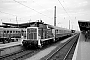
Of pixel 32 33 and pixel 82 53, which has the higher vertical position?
pixel 32 33

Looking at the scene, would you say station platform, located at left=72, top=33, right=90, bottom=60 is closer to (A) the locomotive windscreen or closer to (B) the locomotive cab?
(B) the locomotive cab

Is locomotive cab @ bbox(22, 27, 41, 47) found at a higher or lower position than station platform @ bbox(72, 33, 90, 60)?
higher

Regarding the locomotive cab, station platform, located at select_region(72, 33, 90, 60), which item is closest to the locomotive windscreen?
the locomotive cab

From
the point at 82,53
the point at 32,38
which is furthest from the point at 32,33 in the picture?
the point at 82,53

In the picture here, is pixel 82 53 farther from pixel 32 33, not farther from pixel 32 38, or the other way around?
pixel 32 33

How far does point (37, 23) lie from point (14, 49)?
14.1 feet

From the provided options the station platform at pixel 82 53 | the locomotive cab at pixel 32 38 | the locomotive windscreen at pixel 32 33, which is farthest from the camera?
the locomotive windscreen at pixel 32 33

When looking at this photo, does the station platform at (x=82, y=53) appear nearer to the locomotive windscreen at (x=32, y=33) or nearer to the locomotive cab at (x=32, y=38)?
the locomotive cab at (x=32, y=38)

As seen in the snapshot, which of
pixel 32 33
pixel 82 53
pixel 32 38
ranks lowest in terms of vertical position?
pixel 82 53

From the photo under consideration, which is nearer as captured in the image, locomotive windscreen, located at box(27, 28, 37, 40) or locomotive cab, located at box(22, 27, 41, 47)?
locomotive cab, located at box(22, 27, 41, 47)

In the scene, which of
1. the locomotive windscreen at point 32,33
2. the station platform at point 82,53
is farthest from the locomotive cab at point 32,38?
the station platform at point 82,53

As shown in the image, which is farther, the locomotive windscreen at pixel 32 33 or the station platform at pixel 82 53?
the locomotive windscreen at pixel 32 33

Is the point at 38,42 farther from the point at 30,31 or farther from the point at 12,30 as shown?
the point at 12,30

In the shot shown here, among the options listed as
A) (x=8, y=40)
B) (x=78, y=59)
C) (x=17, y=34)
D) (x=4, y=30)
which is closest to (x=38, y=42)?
(x=78, y=59)
